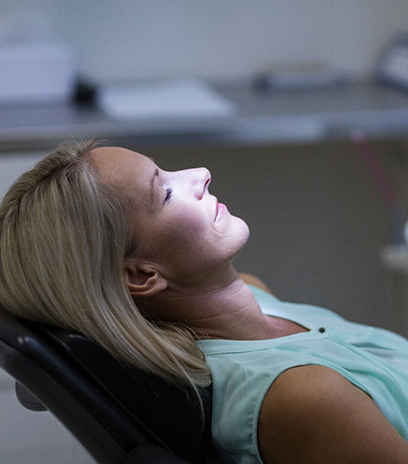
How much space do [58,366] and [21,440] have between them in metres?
0.27

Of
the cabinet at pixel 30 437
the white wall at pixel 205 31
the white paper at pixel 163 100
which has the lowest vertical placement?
the cabinet at pixel 30 437

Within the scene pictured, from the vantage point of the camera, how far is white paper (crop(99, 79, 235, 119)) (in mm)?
2068

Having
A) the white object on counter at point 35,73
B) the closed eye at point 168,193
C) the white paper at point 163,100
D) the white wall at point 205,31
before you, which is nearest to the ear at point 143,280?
the closed eye at point 168,193

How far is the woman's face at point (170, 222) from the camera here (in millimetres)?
988

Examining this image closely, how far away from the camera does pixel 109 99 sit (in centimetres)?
227

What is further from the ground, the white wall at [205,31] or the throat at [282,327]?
the white wall at [205,31]

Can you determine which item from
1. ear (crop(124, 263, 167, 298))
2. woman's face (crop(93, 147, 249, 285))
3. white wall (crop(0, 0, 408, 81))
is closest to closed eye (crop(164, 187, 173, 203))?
woman's face (crop(93, 147, 249, 285))

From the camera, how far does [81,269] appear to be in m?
0.91

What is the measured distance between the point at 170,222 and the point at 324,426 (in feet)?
1.21

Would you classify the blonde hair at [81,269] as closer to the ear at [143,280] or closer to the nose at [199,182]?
the ear at [143,280]

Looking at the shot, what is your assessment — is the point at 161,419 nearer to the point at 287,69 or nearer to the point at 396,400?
the point at 396,400

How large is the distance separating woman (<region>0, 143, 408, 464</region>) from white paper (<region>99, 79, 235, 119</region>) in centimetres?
103

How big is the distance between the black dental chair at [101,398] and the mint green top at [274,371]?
0.13 feet

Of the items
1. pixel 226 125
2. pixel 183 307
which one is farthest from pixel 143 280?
pixel 226 125
